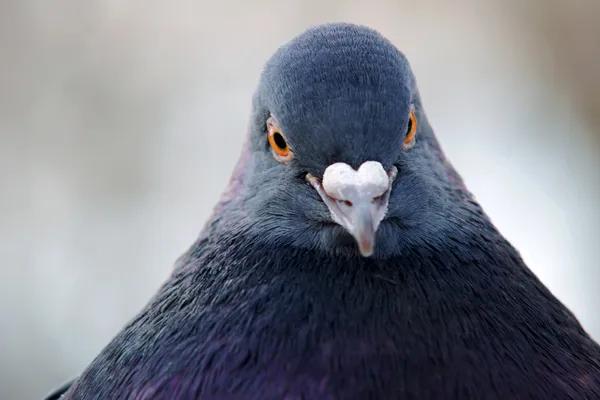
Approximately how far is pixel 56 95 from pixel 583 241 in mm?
6323

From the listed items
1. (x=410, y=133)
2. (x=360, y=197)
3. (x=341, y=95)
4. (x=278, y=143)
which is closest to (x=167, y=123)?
(x=278, y=143)

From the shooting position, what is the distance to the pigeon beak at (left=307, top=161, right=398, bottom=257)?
7.75ft

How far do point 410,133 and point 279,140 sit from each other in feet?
1.49

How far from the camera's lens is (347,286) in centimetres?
259

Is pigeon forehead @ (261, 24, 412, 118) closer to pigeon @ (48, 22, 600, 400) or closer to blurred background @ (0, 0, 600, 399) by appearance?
pigeon @ (48, 22, 600, 400)

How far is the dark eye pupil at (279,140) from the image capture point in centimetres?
274

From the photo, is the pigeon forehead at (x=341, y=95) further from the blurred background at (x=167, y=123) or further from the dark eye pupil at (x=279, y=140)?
the blurred background at (x=167, y=123)

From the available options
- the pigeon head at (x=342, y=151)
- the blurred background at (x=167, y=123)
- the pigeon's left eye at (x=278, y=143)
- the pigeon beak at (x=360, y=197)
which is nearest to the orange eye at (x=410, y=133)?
the pigeon head at (x=342, y=151)

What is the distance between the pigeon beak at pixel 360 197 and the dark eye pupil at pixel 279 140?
281mm

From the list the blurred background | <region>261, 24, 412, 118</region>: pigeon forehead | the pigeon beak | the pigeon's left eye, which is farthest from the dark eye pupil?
the blurred background

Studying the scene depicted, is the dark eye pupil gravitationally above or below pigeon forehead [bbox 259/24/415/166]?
below

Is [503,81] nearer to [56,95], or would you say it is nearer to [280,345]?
[56,95]

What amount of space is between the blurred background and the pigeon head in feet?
20.1

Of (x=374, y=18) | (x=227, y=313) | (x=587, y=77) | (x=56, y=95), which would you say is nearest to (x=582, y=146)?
(x=587, y=77)
